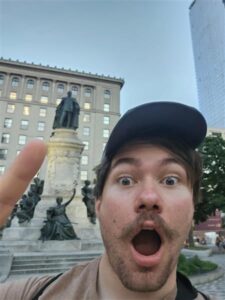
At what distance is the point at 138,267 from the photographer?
1168 mm

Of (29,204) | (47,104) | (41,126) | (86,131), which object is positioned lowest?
(29,204)

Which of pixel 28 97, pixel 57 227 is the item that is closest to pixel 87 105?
pixel 28 97

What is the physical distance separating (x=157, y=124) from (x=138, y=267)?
0.73 metres

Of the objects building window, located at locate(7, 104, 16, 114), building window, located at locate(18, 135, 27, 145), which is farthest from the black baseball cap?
building window, located at locate(7, 104, 16, 114)

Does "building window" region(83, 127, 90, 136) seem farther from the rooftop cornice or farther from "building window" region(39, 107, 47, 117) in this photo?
the rooftop cornice

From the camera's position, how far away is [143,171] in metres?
1.37

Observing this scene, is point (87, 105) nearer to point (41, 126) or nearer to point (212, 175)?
point (41, 126)

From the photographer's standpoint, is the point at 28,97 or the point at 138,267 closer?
the point at 138,267

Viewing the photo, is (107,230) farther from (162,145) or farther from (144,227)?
(162,145)

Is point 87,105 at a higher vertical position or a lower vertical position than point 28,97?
lower

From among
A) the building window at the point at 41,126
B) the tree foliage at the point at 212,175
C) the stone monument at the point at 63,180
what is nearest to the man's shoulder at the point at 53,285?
the stone monument at the point at 63,180

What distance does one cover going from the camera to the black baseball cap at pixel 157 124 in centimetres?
147

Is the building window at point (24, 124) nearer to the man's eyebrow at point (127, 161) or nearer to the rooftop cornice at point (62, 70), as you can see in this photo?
the rooftop cornice at point (62, 70)

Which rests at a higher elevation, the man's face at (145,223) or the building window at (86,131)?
the building window at (86,131)
